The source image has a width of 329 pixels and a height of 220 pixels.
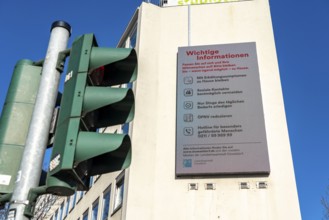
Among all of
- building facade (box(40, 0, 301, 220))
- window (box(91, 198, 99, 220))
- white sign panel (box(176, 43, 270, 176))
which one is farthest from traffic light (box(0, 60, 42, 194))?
window (box(91, 198, 99, 220))

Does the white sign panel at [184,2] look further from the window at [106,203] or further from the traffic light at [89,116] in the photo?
the traffic light at [89,116]

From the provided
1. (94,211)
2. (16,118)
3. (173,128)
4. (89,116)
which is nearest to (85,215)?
(94,211)

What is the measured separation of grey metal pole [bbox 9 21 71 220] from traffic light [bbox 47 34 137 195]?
0.10m

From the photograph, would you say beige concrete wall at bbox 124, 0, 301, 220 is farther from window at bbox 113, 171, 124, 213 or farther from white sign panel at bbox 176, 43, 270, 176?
window at bbox 113, 171, 124, 213

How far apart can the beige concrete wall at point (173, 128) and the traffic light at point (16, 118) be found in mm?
12913

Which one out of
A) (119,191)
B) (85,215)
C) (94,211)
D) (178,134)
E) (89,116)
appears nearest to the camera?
(89,116)

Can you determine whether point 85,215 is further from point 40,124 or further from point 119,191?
point 40,124

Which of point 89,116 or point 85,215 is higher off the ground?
point 85,215

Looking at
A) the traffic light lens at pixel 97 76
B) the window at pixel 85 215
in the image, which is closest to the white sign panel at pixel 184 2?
the window at pixel 85 215

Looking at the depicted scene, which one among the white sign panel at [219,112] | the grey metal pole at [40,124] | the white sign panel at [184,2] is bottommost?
the grey metal pole at [40,124]

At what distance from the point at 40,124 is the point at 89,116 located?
1.07 feet

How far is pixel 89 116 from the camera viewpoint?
293 cm

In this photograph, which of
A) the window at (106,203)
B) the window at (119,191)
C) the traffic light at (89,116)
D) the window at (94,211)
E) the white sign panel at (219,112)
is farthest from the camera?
the window at (94,211)

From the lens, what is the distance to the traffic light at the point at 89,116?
255cm
